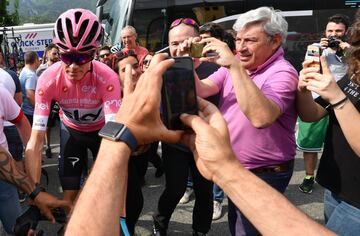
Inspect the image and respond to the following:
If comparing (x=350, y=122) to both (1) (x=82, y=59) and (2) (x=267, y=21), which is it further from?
(1) (x=82, y=59)

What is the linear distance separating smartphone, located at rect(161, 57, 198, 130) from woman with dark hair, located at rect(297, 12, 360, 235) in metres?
0.73

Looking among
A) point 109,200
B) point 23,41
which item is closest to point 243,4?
point 109,200

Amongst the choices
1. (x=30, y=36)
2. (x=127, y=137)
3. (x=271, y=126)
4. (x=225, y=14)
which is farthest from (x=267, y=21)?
(x=30, y=36)

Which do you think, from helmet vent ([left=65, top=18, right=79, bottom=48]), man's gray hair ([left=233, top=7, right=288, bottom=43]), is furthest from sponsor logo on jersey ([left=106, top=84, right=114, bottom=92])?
man's gray hair ([left=233, top=7, right=288, bottom=43])

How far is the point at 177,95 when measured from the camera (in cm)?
105

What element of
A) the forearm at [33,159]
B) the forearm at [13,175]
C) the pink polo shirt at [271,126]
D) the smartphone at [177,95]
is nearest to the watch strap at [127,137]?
the smartphone at [177,95]

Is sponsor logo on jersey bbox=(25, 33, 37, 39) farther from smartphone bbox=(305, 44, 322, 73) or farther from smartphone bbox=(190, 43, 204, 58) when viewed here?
smartphone bbox=(305, 44, 322, 73)

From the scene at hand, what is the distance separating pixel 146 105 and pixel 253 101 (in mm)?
926

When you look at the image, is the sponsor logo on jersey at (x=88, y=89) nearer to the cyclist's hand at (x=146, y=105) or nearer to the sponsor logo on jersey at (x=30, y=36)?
the cyclist's hand at (x=146, y=105)

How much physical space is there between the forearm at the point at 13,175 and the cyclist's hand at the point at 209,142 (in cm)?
141

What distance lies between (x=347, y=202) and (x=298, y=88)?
2.04ft

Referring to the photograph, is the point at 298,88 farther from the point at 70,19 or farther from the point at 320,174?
the point at 70,19

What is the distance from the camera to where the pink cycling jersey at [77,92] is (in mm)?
2409

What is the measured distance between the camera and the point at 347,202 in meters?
1.66
